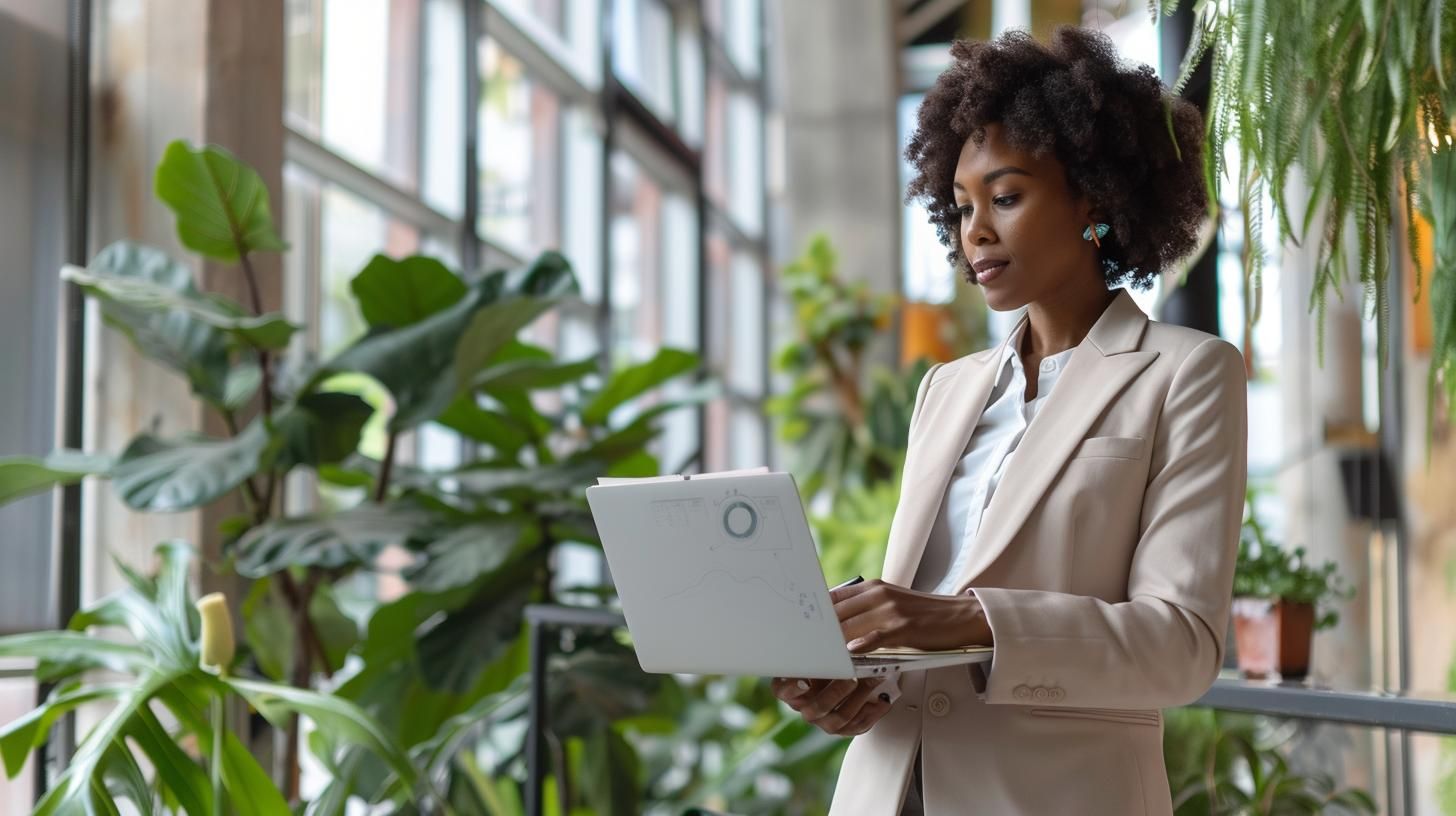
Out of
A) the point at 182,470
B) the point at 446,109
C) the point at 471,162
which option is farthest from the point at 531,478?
the point at 446,109

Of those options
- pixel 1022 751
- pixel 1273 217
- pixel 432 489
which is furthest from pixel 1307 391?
pixel 1022 751

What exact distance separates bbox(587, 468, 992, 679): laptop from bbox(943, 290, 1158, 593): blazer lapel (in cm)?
11

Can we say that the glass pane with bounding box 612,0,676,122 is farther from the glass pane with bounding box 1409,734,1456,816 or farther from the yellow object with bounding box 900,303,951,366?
the glass pane with bounding box 1409,734,1456,816

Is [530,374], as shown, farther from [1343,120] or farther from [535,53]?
[535,53]

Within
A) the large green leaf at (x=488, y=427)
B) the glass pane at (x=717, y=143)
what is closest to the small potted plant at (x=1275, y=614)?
the large green leaf at (x=488, y=427)

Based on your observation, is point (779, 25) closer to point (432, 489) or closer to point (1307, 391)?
point (1307, 391)

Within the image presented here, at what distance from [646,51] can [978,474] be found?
20.9ft

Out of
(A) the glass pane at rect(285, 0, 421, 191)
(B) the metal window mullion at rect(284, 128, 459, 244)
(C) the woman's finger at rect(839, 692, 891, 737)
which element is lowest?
(C) the woman's finger at rect(839, 692, 891, 737)

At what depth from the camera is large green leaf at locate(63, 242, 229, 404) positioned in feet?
7.81

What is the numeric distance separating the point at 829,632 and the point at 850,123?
817cm

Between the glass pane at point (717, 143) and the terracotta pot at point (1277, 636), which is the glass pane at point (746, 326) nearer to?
the glass pane at point (717, 143)

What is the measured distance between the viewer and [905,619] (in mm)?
1063

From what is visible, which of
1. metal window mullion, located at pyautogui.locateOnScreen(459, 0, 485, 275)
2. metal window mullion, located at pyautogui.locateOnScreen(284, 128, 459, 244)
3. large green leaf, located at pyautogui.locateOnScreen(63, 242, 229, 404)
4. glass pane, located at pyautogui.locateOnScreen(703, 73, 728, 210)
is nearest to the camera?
large green leaf, located at pyautogui.locateOnScreen(63, 242, 229, 404)

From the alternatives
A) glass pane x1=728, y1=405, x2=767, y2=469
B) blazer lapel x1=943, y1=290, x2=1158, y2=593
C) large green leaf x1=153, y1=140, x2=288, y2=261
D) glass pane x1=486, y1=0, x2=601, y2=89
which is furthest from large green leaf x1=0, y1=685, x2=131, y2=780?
glass pane x1=728, y1=405, x2=767, y2=469
